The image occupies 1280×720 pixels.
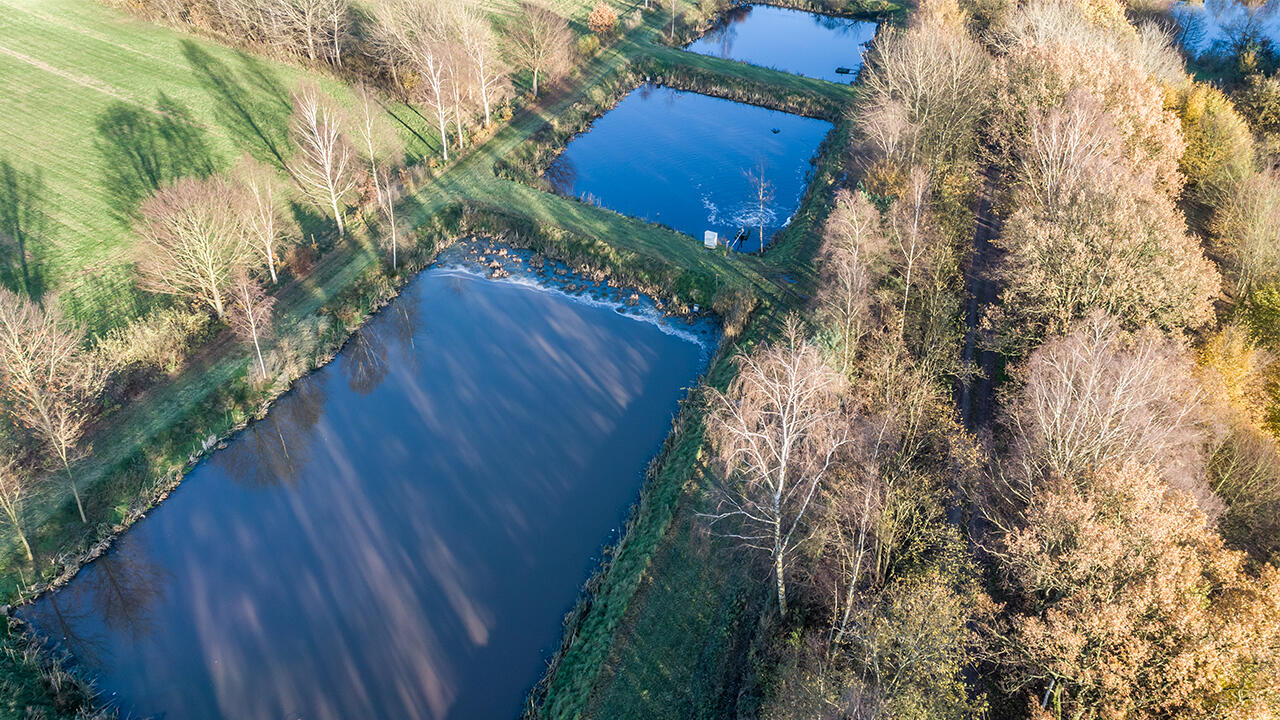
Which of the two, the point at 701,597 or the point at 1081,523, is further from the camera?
the point at 701,597

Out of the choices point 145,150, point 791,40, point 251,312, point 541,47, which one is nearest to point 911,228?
point 251,312

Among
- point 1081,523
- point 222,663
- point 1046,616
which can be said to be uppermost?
point 1081,523

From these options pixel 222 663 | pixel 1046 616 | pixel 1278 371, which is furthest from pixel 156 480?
pixel 1278 371

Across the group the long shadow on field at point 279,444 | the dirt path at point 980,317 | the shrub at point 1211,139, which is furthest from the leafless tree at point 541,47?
the shrub at point 1211,139

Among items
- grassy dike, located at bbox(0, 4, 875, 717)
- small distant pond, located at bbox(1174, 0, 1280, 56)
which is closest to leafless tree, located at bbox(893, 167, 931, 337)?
grassy dike, located at bbox(0, 4, 875, 717)

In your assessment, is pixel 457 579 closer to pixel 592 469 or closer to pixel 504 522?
pixel 504 522

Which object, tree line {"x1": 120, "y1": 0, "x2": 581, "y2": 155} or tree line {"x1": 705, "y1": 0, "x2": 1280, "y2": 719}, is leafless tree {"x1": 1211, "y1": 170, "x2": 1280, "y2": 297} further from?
tree line {"x1": 120, "y1": 0, "x2": 581, "y2": 155}

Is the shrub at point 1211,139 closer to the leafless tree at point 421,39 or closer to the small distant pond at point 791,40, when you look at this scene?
the small distant pond at point 791,40

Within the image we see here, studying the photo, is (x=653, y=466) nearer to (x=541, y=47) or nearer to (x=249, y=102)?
(x=541, y=47)
